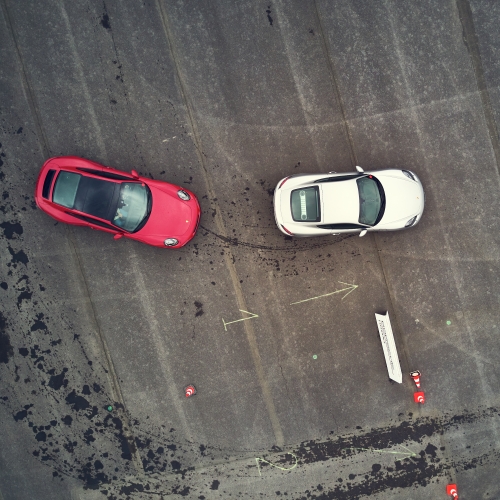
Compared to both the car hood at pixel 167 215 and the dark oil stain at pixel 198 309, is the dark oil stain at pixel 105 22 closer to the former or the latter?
the car hood at pixel 167 215

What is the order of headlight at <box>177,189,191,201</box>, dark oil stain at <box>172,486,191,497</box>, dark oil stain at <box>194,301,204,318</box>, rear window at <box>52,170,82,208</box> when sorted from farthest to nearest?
dark oil stain at <box>172,486,191,497</box>
dark oil stain at <box>194,301,204,318</box>
headlight at <box>177,189,191,201</box>
rear window at <box>52,170,82,208</box>

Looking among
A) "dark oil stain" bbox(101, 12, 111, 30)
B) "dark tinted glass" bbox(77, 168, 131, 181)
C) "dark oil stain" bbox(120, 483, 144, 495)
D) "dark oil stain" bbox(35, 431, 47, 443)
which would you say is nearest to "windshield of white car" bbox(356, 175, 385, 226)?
"dark tinted glass" bbox(77, 168, 131, 181)

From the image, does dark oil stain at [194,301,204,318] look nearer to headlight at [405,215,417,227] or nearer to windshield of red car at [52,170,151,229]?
windshield of red car at [52,170,151,229]

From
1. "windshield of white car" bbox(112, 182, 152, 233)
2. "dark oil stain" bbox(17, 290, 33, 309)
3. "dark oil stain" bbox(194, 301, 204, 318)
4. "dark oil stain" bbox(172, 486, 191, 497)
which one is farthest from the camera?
"dark oil stain" bbox(172, 486, 191, 497)

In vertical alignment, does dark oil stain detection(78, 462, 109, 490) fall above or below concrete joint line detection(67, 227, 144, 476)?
below

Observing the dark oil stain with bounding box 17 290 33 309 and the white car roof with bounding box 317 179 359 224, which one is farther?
the dark oil stain with bounding box 17 290 33 309

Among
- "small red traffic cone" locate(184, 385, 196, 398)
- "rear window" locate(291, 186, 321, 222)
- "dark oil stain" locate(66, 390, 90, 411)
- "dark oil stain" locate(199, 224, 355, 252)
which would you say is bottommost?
"small red traffic cone" locate(184, 385, 196, 398)
